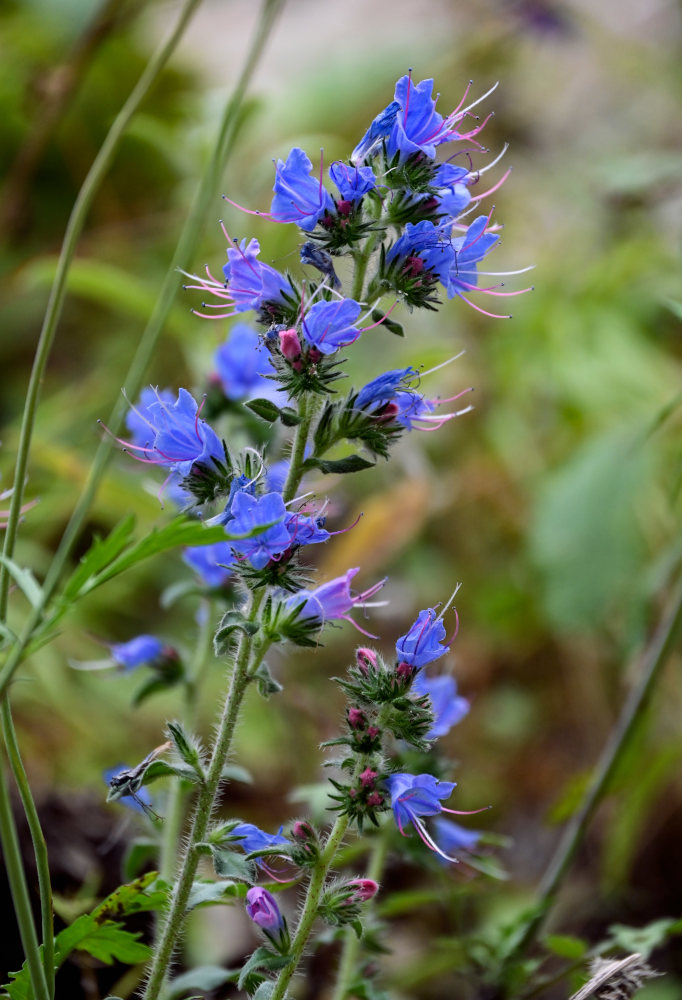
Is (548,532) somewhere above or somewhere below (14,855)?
above

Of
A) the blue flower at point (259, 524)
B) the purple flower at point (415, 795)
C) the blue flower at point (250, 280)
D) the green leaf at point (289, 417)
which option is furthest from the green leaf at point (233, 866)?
the blue flower at point (250, 280)

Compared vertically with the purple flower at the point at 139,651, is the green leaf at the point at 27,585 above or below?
below

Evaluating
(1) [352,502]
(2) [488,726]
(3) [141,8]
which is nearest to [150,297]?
(3) [141,8]

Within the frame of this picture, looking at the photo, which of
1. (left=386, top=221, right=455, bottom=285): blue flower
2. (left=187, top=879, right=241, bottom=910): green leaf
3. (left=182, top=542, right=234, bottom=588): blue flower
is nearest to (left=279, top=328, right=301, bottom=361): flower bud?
(left=386, top=221, right=455, bottom=285): blue flower

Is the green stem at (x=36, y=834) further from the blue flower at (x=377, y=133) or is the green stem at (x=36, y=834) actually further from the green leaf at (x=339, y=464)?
the blue flower at (x=377, y=133)

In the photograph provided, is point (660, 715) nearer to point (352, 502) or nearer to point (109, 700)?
point (352, 502)

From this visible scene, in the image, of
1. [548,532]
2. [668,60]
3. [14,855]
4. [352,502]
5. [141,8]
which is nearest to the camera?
[14,855]

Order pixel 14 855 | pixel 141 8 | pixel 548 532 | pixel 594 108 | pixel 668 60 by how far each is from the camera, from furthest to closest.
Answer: pixel 594 108 < pixel 668 60 < pixel 548 532 < pixel 141 8 < pixel 14 855
